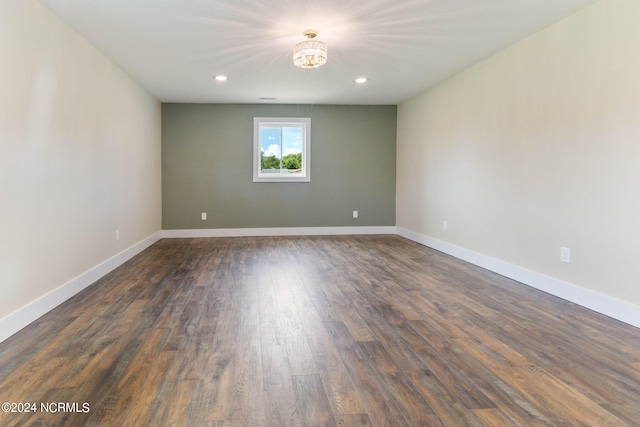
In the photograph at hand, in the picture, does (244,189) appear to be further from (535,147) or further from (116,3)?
(535,147)

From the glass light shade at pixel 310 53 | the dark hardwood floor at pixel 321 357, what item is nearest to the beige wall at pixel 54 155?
the dark hardwood floor at pixel 321 357

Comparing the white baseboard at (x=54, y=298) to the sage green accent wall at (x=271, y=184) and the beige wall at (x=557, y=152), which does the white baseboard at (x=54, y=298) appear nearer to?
the sage green accent wall at (x=271, y=184)

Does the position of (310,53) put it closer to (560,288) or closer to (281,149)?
(560,288)

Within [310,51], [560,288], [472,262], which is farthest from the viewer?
[472,262]

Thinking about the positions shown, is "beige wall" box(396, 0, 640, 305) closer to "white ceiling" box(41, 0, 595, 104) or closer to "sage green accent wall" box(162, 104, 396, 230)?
"white ceiling" box(41, 0, 595, 104)

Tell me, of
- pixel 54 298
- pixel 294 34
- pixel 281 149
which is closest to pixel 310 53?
pixel 294 34

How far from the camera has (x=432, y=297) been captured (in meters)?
3.08

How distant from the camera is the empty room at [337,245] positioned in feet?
5.49

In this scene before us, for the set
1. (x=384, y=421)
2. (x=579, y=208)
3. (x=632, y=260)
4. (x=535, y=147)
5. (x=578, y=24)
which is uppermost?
(x=578, y=24)

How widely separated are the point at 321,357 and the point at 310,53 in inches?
104

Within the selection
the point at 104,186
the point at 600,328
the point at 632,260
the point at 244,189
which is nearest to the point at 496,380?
the point at 600,328

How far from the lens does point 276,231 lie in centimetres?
665

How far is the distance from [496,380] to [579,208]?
1.93 metres

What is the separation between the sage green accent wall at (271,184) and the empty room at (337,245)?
787 millimetres
